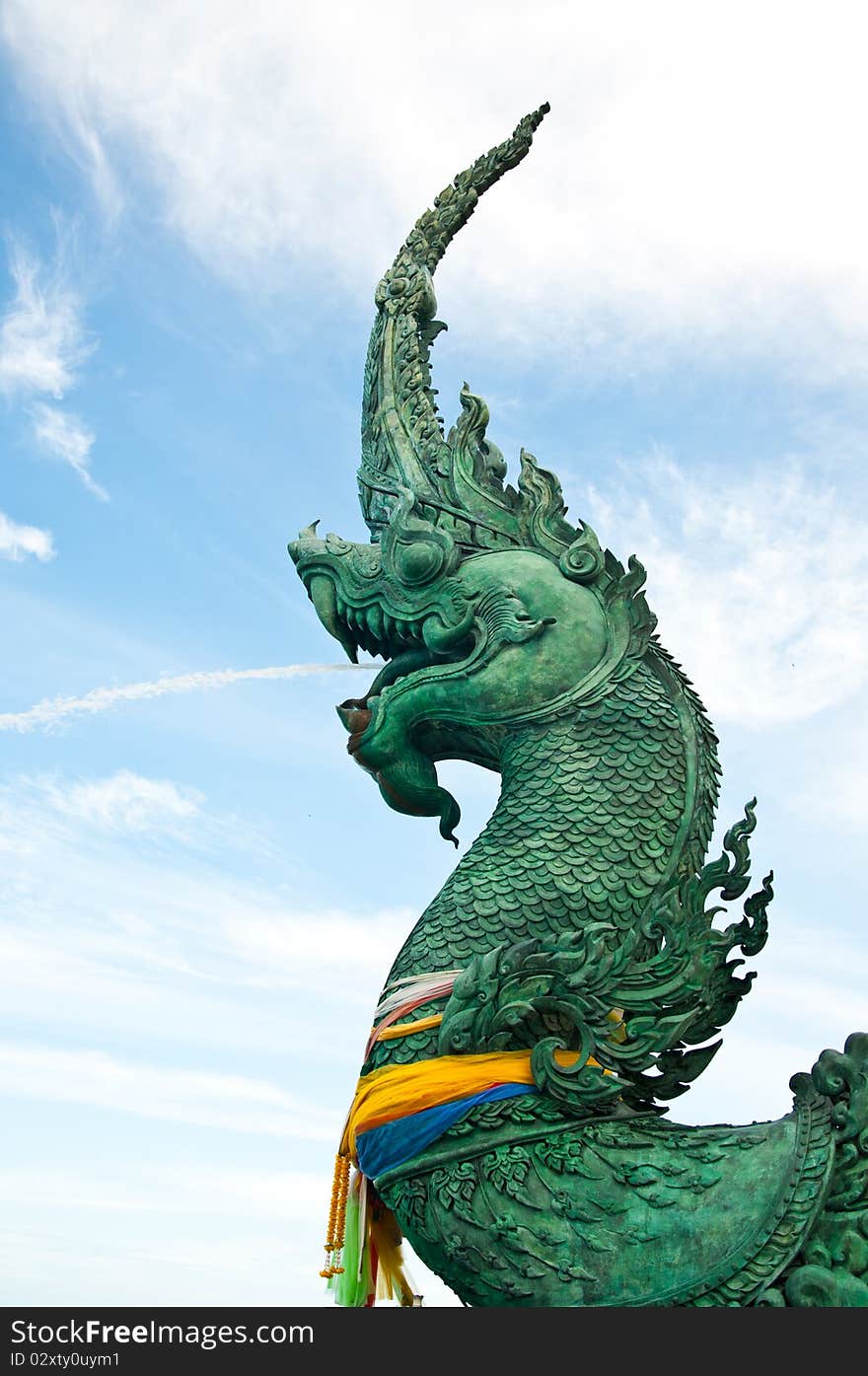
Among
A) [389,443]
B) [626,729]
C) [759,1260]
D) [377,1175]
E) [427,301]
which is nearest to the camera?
[759,1260]

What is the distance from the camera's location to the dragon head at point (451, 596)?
803 centimetres

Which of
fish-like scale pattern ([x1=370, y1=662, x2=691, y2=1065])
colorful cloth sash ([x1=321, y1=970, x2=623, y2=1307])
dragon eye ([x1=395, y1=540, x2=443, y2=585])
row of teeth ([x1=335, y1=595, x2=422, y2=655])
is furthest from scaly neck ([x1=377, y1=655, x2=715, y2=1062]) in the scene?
dragon eye ([x1=395, y1=540, x2=443, y2=585])

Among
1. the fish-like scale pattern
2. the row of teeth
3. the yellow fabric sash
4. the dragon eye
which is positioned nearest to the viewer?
the yellow fabric sash

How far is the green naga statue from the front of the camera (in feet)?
22.1

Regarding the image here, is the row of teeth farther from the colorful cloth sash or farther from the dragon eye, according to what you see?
the colorful cloth sash

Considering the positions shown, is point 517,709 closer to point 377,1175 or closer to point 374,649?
point 374,649

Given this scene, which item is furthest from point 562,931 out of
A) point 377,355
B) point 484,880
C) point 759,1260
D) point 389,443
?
point 377,355

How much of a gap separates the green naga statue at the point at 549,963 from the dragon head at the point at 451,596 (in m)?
0.02

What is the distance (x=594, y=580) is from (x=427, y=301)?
256 cm

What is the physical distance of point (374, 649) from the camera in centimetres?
882

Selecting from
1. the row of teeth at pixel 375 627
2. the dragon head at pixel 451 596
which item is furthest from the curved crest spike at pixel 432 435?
the row of teeth at pixel 375 627

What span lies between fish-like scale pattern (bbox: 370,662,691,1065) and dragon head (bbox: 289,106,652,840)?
8.6 inches

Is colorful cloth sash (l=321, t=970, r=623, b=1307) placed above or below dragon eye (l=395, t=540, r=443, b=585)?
below

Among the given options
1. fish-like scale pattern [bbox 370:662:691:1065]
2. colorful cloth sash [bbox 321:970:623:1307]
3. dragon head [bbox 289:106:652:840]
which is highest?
dragon head [bbox 289:106:652:840]
